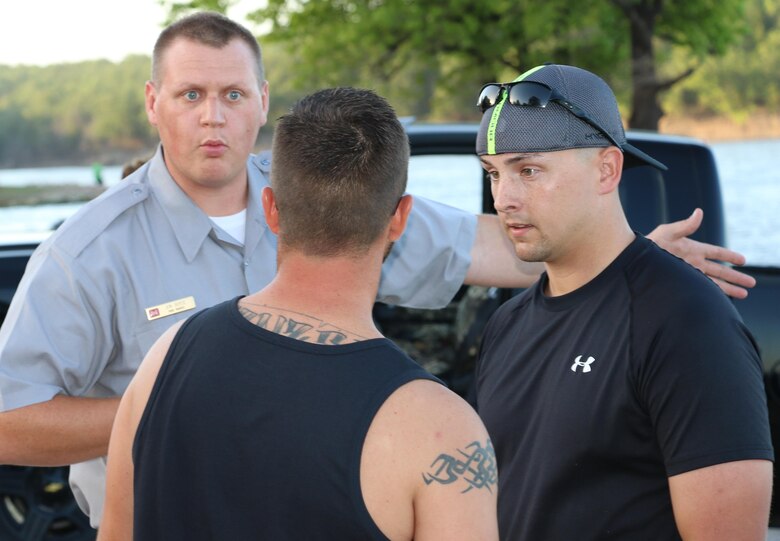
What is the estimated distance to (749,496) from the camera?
1.97 meters

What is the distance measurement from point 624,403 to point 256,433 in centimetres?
89

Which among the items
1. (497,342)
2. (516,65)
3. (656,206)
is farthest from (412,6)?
(497,342)

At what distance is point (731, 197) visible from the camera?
28.0m

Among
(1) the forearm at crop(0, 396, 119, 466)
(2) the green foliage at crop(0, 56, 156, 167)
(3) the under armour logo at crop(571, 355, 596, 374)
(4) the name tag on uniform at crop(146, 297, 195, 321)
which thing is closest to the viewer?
(3) the under armour logo at crop(571, 355, 596, 374)

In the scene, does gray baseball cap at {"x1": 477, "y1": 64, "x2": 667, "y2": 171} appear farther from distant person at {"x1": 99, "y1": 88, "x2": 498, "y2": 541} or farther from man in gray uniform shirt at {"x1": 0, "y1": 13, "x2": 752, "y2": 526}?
distant person at {"x1": 99, "y1": 88, "x2": 498, "y2": 541}

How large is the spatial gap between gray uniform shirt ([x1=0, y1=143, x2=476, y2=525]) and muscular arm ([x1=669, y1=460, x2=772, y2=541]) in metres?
1.41

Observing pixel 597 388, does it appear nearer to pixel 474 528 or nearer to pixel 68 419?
pixel 474 528

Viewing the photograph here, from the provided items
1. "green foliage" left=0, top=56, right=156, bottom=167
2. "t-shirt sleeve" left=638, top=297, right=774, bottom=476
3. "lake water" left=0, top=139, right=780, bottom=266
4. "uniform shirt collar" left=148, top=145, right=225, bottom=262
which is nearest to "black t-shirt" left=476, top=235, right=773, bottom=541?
"t-shirt sleeve" left=638, top=297, right=774, bottom=476

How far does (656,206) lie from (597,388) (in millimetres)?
2030

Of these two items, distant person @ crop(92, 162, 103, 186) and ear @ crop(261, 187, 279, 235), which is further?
distant person @ crop(92, 162, 103, 186)

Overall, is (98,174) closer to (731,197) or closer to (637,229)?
(731,197)

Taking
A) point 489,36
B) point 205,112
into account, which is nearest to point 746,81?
point 489,36

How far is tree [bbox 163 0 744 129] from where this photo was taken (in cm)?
2002

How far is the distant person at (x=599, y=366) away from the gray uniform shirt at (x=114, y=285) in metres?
0.83
